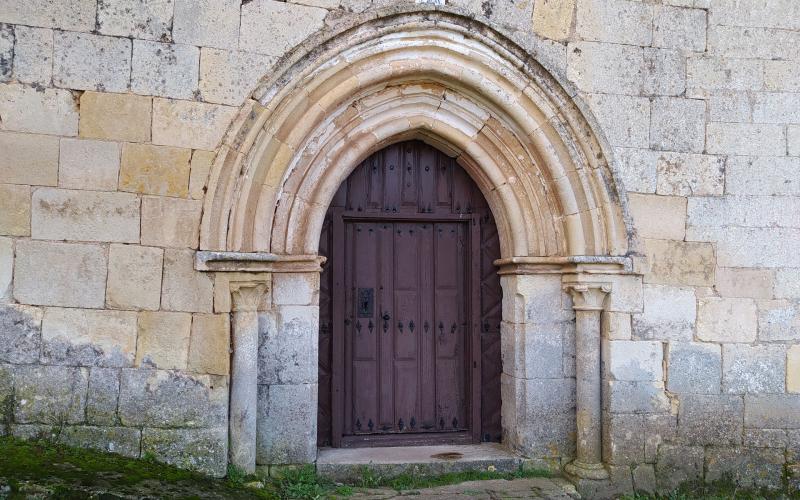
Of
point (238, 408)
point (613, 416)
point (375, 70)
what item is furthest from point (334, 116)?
point (613, 416)

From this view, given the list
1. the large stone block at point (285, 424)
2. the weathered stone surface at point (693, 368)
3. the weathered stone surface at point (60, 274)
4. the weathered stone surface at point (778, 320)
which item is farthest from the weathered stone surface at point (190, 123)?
the weathered stone surface at point (778, 320)

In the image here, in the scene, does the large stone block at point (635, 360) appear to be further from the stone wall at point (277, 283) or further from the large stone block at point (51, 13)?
the large stone block at point (51, 13)

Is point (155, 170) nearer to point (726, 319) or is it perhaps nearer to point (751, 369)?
point (726, 319)

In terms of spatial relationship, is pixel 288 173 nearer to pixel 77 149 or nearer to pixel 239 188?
pixel 239 188

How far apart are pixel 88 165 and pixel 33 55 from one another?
0.66 m

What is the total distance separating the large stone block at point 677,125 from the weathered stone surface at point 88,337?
3.43m

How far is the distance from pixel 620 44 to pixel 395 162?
1.68m

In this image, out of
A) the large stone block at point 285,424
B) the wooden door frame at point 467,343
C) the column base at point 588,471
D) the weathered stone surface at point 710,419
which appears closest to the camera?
the large stone block at point 285,424

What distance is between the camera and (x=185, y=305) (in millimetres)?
3477

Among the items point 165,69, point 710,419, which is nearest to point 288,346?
point 165,69

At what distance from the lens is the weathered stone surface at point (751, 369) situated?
13.2ft

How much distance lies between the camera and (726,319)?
4.04 m

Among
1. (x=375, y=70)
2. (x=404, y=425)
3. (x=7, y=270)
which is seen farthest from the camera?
(x=404, y=425)

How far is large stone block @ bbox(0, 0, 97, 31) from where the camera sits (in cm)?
338
